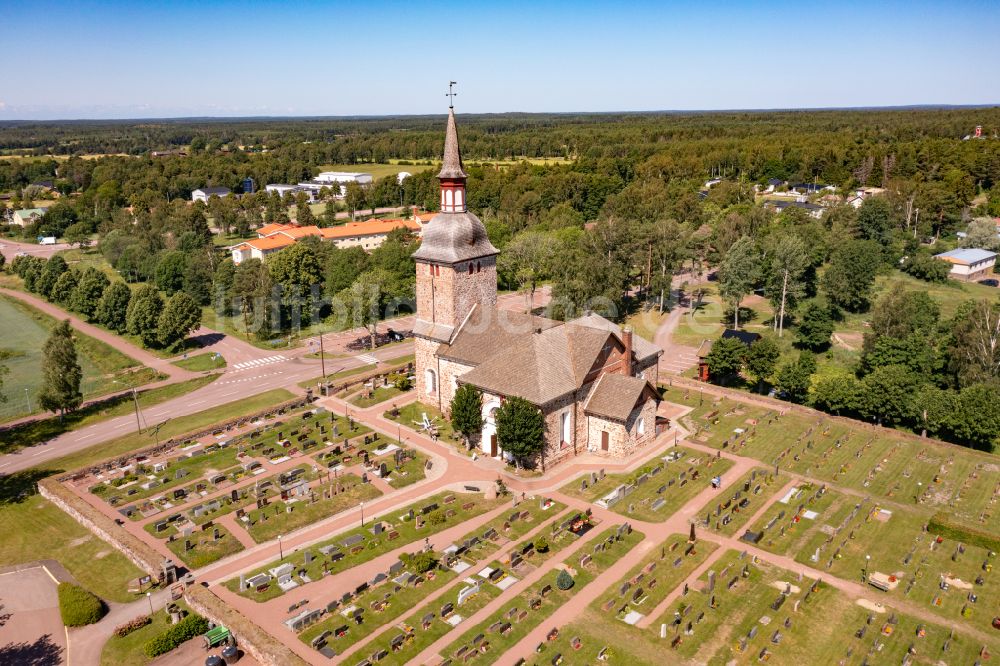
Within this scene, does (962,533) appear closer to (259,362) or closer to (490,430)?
(490,430)

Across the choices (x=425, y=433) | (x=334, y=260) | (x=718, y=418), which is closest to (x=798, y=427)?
(x=718, y=418)

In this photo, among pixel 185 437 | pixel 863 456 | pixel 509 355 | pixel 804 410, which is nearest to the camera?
pixel 863 456

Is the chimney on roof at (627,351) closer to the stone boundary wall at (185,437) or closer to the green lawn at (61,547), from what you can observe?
the stone boundary wall at (185,437)

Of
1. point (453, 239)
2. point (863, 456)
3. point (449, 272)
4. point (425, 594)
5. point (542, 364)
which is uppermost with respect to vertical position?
point (453, 239)

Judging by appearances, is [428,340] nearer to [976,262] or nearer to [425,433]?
[425,433]

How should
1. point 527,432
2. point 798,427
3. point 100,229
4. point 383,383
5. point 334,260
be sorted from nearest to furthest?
point 527,432 < point 798,427 < point 383,383 < point 334,260 < point 100,229

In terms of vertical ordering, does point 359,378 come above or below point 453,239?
below

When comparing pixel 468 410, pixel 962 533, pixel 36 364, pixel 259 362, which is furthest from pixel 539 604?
pixel 36 364

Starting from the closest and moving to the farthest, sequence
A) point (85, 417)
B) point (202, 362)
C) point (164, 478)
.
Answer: point (164, 478) → point (85, 417) → point (202, 362)
